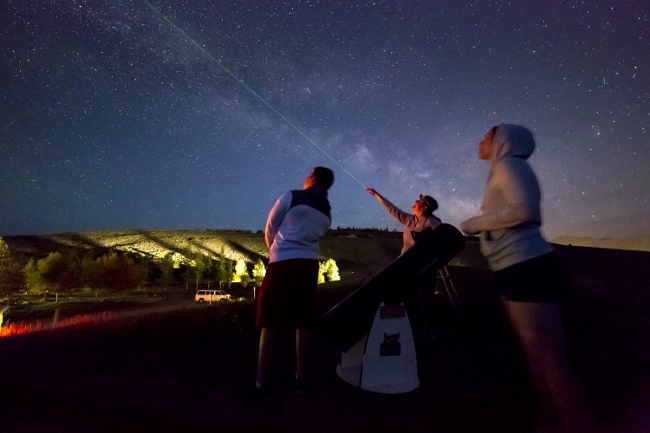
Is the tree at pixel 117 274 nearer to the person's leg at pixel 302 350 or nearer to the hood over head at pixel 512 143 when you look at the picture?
the person's leg at pixel 302 350

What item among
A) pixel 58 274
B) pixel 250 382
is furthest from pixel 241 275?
pixel 250 382

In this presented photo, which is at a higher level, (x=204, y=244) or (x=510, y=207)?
(x=204, y=244)

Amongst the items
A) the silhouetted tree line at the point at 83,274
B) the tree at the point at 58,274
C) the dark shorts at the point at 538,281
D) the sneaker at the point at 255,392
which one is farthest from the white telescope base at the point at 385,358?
the tree at the point at 58,274

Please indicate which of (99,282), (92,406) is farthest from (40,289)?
(92,406)

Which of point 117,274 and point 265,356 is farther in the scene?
point 117,274

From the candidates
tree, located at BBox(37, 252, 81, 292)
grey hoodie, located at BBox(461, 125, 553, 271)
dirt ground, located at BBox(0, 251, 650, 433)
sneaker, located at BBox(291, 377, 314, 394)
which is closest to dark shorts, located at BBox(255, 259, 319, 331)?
sneaker, located at BBox(291, 377, 314, 394)

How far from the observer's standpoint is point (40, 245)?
98.1 m

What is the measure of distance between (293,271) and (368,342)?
115cm

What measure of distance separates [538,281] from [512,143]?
969mm

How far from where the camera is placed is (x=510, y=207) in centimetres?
264

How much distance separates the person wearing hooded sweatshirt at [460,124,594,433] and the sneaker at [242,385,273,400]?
231cm

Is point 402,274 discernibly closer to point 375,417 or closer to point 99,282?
point 375,417

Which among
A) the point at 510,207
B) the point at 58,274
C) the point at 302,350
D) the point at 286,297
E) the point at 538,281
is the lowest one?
the point at 302,350

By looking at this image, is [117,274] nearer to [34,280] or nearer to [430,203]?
[34,280]
